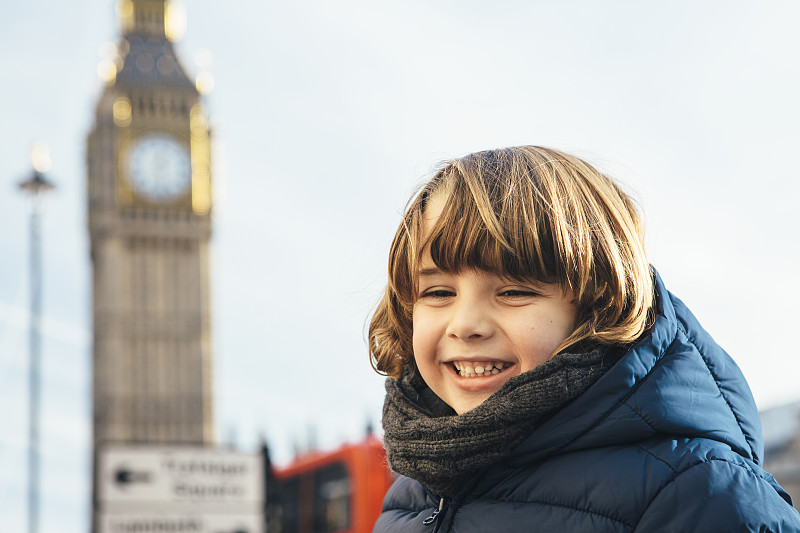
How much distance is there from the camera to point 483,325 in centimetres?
192

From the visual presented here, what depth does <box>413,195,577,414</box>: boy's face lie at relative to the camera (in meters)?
1.90

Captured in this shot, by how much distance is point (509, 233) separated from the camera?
1.88 meters

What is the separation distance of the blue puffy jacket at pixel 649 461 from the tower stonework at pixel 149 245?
46303 millimetres

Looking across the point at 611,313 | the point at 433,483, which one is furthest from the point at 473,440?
the point at 611,313

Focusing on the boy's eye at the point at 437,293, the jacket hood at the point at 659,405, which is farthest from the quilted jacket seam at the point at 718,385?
the boy's eye at the point at 437,293

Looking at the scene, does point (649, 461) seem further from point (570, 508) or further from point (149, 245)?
point (149, 245)

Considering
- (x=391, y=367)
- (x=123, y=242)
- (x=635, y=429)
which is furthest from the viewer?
(x=123, y=242)

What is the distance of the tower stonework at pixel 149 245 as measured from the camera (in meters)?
47.9

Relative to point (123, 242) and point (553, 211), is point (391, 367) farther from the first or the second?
point (123, 242)

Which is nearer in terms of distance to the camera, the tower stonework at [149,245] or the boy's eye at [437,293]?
the boy's eye at [437,293]

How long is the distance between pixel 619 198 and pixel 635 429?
0.44 meters

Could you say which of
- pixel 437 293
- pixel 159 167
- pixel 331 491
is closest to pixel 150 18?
pixel 159 167

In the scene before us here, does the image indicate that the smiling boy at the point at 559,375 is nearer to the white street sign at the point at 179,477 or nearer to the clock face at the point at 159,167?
the white street sign at the point at 179,477

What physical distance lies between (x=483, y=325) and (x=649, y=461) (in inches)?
13.7
